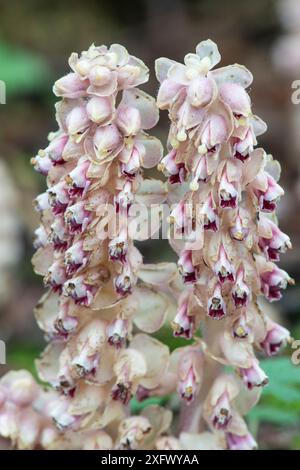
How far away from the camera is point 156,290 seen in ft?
7.43

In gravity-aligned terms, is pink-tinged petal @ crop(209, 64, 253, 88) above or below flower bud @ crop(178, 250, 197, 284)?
above

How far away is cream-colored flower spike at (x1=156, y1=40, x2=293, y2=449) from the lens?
195cm

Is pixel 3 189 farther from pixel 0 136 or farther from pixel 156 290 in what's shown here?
pixel 156 290

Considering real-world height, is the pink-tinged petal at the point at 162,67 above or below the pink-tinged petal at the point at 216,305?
Answer: above

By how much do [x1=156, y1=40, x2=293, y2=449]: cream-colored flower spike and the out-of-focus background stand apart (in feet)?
A: 3.28

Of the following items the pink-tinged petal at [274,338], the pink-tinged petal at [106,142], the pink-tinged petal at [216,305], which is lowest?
the pink-tinged petal at [274,338]

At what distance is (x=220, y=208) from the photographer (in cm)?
199

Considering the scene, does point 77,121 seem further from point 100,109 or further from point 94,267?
point 94,267

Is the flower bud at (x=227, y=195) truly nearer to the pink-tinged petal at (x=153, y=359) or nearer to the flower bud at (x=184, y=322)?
the flower bud at (x=184, y=322)

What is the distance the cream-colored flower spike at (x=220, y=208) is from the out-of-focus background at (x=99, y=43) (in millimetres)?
1000

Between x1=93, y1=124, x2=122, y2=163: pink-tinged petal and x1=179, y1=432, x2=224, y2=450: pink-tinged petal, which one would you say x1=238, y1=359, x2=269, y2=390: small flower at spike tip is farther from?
x1=93, y1=124, x2=122, y2=163: pink-tinged petal

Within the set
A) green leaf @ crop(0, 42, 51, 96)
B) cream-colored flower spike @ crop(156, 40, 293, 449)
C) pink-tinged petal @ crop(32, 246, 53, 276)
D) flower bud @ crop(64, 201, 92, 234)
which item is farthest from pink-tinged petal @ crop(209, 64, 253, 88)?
green leaf @ crop(0, 42, 51, 96)

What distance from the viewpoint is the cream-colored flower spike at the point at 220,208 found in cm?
195

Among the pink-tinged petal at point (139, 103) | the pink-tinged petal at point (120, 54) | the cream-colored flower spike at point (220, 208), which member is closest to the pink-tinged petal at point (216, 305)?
the cream-colored flower spike at point (220, 208)
